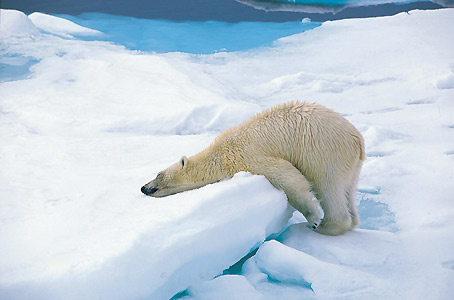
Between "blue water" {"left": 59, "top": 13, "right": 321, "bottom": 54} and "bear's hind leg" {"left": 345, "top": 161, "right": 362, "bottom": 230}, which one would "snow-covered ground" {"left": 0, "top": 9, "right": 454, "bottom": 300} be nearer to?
"bear's hind leg" {"left": 345, "top": 161, "right": 362, "bottom": 230}

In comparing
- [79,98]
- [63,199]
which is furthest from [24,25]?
[63,199]

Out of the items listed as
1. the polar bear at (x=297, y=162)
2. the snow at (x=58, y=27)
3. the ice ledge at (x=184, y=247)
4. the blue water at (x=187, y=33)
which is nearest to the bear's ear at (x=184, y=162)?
the polar bear at (x=297, y=162)

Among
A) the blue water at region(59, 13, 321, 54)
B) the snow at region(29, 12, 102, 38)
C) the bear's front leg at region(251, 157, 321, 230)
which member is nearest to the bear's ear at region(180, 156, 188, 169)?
the bear's front leg at region(251, 157, 321, 230)

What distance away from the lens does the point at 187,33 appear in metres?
10.7

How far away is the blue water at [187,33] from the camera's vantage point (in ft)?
31.0

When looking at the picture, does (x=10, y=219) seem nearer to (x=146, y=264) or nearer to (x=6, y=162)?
(x=146, y=264)

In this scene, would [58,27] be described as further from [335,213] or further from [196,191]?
[335,213]

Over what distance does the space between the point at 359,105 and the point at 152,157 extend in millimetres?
3000

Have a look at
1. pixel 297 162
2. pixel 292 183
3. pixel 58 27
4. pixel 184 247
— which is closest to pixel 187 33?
pixel 58 27

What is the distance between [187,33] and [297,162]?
8.56 m

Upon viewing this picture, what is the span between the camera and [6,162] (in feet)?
11.5

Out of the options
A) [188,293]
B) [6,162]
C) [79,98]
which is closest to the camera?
[188,293]

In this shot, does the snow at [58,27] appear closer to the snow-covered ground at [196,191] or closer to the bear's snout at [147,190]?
the snow-covered ground at [196,191]

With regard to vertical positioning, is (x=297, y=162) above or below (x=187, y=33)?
above
